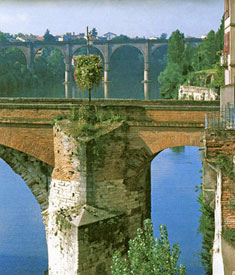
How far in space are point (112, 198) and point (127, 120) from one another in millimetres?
2146

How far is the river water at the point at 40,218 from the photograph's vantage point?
19672 mm

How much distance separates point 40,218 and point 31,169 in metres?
8.40

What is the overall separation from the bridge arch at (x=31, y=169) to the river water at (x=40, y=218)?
3.58 m

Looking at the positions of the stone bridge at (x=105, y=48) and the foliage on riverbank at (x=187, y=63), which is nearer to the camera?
the foliage on riverbank at (x=187, y=63)

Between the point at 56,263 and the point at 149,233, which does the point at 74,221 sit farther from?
the point at 149,233

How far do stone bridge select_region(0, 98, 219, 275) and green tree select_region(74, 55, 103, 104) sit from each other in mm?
719

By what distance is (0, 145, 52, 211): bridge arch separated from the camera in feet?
53.4

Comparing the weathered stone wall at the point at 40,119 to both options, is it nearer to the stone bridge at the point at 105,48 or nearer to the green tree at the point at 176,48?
the green tree at the point at 176,48

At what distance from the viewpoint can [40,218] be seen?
2438 centimetres

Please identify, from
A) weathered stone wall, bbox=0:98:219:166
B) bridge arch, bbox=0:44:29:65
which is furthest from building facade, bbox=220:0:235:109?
bridge arch, bbox=0:44:29:65

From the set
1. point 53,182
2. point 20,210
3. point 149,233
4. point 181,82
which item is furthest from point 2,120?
point 181,82

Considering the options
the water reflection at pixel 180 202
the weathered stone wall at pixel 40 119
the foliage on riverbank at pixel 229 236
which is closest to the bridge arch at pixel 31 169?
the weathered stone wall at pixel 40 119

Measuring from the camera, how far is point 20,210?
25.4 metres

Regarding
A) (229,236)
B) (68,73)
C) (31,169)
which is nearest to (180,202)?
(31,169)
